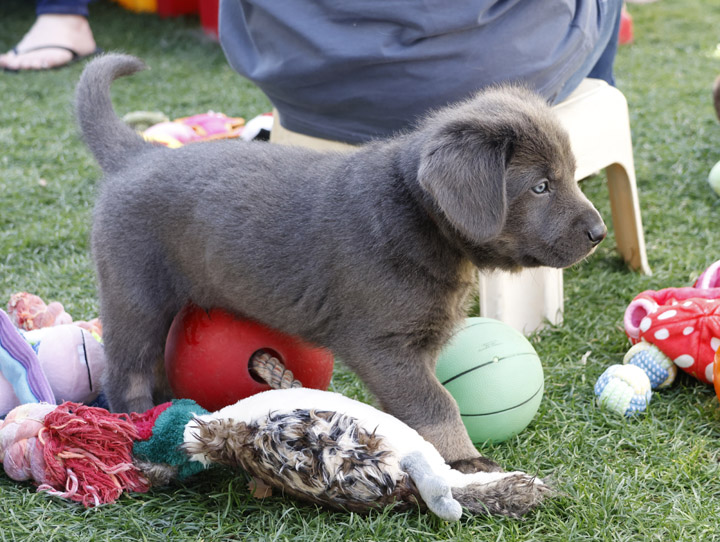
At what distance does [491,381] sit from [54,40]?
7034 millimetres

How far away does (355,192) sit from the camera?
2596 millimetres

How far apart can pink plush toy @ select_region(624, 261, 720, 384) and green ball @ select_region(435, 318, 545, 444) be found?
1.85 ft

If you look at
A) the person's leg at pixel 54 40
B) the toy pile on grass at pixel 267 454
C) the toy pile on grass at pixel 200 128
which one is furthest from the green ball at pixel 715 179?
the person's leg at pixel 54 40

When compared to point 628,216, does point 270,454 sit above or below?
above

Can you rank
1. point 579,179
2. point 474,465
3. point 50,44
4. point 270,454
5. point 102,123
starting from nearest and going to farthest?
point 270,454 → point 474,465 → point 102,123 → point 579,179 → point 50,44

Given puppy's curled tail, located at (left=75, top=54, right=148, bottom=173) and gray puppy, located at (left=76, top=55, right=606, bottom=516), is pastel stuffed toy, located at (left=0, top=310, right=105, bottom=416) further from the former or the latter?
puppy's curled tail, located at (left=75, top=54, right=148, bottom=173)

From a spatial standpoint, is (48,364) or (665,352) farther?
(665,352)

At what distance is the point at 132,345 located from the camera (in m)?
2.87

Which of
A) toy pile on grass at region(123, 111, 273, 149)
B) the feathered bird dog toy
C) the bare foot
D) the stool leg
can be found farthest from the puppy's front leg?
the bare foot

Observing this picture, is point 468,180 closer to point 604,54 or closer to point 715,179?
point 604,54

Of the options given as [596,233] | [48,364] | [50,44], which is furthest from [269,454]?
[50,44]

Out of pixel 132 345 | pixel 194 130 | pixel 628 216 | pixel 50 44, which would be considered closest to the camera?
pixel 132 345

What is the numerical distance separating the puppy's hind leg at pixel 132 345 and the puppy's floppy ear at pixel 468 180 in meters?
1.12

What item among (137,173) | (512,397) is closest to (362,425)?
(512,397)
